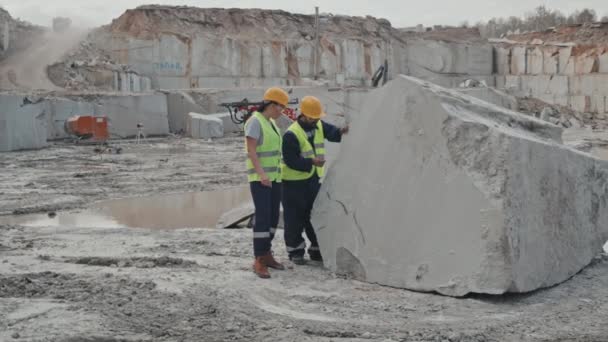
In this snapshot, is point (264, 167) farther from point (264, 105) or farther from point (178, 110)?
point (178, 110)

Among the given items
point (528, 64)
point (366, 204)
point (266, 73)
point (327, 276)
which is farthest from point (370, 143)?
point (528, 64)

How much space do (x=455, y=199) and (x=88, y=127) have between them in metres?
16.0

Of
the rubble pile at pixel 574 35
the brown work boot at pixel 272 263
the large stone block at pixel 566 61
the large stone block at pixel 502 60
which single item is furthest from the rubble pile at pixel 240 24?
the brown work boot at pixel 272 263

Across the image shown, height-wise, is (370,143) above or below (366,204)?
above

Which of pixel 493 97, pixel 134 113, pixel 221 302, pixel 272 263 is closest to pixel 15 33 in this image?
pixel 134 113

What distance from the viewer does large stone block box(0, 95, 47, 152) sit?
1577cm

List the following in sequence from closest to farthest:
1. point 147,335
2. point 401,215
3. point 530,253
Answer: point 147,335 < point 530,253 < point 401,215

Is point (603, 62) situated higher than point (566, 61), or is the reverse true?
point (566, 61)

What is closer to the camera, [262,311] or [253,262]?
[262,311]

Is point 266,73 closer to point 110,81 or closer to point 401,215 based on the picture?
point 110,81

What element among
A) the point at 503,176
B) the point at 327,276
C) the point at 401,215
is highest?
the point at 503,176

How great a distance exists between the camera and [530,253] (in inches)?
171

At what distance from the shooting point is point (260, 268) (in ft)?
16.0

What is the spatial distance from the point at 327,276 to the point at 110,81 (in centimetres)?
2455
